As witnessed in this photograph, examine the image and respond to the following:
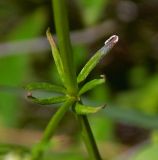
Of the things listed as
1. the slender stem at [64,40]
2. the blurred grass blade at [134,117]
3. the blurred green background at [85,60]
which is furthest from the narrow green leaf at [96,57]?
the blurred green background at [85,60]

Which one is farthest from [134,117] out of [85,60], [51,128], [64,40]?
[85,60]

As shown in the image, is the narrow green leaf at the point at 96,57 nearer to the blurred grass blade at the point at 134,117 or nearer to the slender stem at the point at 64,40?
the slender stem at the point at 64,40

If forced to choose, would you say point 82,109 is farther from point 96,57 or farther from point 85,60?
point 85,60

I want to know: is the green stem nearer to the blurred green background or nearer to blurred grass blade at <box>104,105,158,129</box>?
blurred grass blade at <box>104,105,158,129</box>

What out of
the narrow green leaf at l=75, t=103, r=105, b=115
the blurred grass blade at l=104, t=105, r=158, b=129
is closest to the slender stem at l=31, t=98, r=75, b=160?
the narrow green leaf at l=75, t=103, r=105, b=115

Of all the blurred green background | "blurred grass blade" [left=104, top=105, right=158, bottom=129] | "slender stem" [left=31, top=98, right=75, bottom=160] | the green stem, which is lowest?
the green stem
